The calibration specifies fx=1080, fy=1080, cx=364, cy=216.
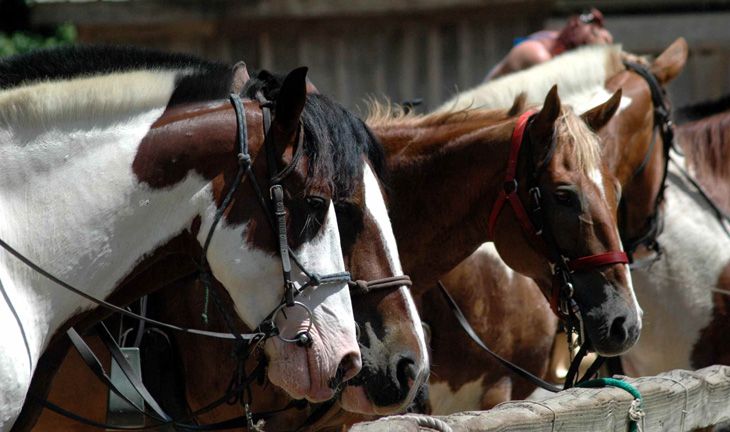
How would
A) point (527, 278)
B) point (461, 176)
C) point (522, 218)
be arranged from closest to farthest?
point (522, 218) < point (461, 176) < point (527, 278)

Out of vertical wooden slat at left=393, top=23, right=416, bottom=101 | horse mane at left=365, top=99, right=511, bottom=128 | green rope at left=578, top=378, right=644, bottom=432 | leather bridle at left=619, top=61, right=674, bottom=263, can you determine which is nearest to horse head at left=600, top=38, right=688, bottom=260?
leather bridle at left=619, top=61, right=674, bottom=263

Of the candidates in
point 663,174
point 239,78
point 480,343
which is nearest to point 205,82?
point 239,78

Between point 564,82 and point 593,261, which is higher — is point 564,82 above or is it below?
above

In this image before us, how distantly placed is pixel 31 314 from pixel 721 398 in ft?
8.39

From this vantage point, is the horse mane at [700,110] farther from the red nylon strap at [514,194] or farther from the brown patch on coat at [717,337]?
the red nylon strap at [514,194]

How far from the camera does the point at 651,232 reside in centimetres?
486

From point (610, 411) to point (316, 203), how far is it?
115 centimetres

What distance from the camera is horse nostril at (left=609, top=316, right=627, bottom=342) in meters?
3.70

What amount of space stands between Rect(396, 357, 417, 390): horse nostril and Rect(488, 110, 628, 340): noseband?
3.66ft

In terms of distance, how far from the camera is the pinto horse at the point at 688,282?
4891 mm

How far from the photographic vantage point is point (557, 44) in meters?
6.11

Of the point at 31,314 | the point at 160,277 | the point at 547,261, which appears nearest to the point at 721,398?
the point at 547,261

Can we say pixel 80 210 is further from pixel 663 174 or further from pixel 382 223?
pixel 663 174

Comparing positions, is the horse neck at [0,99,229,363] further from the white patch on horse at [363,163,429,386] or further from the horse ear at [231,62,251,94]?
the white patch on horse at [363,163,429,386]
